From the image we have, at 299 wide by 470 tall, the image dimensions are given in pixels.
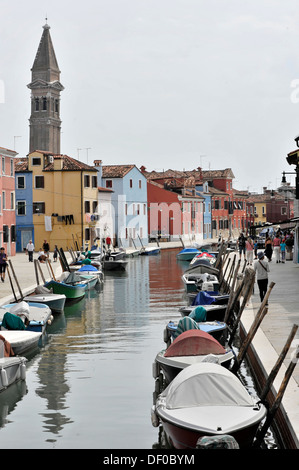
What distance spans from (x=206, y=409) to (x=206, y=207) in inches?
3334

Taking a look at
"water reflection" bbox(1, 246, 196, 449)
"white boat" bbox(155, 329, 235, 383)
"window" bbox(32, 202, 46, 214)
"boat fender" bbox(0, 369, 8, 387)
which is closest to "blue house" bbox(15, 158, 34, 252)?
"window" bbox(32, 202, 46, 214)

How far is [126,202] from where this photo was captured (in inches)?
2795

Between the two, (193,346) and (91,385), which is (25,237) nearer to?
(91,385)

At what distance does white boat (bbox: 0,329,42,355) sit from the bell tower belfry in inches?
3657

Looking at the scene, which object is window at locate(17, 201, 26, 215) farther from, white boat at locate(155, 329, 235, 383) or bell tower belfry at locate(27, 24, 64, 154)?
bell tower belfry at locate(27, 24, 64, 154)

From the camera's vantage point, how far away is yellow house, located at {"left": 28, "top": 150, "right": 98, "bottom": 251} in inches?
2331

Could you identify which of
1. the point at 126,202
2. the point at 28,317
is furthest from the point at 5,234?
the point at 28,317

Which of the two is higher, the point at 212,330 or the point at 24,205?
the point at 24,205

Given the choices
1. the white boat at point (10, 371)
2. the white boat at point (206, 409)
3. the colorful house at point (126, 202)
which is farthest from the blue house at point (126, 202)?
the white boat at point (206, 409)

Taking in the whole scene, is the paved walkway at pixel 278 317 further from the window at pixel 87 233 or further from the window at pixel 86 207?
the window at pixel 86 207

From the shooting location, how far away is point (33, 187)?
59406 millimetres
